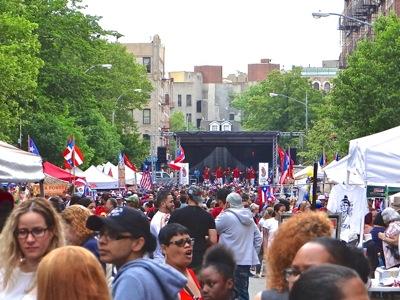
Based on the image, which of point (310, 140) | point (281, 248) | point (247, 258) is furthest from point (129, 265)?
point (310, 140)

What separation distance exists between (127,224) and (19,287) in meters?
Result: 0.65

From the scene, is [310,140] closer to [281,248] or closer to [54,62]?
[54,62]

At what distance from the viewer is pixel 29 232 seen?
6.60 meters

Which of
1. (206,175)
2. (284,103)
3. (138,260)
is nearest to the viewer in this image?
(138,260)

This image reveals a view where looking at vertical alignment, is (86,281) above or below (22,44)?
below

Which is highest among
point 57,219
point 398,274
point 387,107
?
point 387,107

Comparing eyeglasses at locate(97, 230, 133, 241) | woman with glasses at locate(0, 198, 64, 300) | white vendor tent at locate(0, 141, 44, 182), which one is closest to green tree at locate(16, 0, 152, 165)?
white vendor tent at locate(0, 141, 44, 182)

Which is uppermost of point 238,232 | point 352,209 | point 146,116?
point 146,116

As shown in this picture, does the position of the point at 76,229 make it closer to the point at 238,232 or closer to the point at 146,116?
the point at 238,232

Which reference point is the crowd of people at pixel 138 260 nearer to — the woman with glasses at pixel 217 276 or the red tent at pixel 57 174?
the woman with glasses at pixel 217 276

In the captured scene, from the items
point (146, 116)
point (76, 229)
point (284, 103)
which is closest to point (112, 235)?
point (76, 229)

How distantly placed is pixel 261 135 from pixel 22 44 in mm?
39233

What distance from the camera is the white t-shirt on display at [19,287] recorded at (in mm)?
6086

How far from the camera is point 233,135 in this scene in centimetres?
8200
